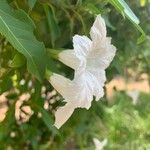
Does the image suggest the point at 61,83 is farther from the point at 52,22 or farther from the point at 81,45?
the point at 52,22

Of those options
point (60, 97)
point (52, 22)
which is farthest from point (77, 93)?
point (60, 97)

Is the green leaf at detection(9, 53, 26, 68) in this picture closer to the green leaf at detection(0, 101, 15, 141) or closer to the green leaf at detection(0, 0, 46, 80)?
the green leaf at detection(0, 0, 46, 80)

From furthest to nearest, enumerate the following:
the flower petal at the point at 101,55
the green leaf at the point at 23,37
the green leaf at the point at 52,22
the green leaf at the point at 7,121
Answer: the green leaf at the point at 7,121
the green leaf at the point at 52,22
the flower petal at the point at 101,55
the green leaf at the point at 23,37

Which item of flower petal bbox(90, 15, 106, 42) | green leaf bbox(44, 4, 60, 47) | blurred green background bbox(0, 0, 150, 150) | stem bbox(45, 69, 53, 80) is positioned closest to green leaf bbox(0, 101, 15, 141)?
blurred green background bbox(0, 0, 150, 150)

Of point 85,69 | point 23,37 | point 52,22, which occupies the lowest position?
point 52,22

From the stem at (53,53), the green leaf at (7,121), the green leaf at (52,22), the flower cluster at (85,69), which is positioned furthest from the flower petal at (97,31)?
the green leaf at (7,121)

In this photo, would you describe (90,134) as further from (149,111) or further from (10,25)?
(10,25)

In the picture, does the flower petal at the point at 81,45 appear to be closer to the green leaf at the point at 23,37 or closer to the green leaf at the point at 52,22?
the green leaf at the point at 23,37

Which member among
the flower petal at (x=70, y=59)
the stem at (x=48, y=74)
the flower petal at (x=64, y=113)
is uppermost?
the flower petal at (x=70, y=59)
